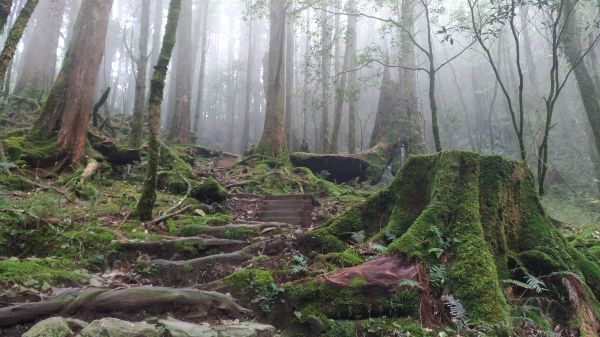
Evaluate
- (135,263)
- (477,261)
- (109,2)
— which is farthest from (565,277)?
(109,2)

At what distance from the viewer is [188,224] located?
22.3 ft

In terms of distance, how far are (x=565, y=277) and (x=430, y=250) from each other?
1403mm

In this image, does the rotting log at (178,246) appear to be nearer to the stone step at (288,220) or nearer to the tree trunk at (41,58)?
the stone step at (288,220)

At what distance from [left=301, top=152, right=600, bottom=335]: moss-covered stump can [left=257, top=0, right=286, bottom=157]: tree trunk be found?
353 inches

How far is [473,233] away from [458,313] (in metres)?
1.10

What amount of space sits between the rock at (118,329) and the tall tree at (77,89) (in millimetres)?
7321

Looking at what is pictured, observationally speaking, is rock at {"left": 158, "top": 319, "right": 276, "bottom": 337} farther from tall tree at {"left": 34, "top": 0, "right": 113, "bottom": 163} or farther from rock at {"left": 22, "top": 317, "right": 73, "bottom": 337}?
tall tree at {"left": 34, "top": 0, "right": 113, "bottom": 163}

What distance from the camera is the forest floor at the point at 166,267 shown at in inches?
135

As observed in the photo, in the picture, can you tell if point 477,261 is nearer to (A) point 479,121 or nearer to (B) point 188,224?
(B) point 188,224

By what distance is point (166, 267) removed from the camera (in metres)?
4.99

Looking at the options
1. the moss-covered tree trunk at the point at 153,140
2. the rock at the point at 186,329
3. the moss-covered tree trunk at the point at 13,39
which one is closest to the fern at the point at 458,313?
the rock at the point at 186,329

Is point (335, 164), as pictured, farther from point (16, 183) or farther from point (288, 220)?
point (16, 183)

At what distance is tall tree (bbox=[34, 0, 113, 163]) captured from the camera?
379 inches

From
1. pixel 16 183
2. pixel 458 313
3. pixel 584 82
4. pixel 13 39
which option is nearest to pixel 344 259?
pixel 458 313
